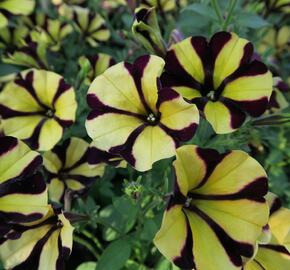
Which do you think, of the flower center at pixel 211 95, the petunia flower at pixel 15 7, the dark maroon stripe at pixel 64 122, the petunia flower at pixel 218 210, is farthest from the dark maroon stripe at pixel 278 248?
the petunia flower at pixel 15 7

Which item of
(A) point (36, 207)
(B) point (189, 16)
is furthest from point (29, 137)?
(B) point (189, 16)

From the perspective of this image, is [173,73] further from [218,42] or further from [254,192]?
[254,192]

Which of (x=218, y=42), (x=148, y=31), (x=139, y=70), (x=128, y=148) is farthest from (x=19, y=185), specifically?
(x=218, y=42)

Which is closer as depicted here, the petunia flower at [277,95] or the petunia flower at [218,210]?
the petunia flower at [218,210]

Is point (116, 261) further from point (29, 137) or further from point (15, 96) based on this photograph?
point (15, 96)

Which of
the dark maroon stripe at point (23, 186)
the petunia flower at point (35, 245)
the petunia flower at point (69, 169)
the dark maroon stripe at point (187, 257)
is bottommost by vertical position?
the petunia flower at point (69, 169)

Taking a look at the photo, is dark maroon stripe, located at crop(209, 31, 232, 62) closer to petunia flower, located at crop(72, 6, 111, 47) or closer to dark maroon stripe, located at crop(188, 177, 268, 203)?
dark maroon stripe, located at crop(188, 177, 268, 203)

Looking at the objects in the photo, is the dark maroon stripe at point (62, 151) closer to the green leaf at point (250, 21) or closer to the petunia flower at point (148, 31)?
the petunia flower at point (148, 31)
